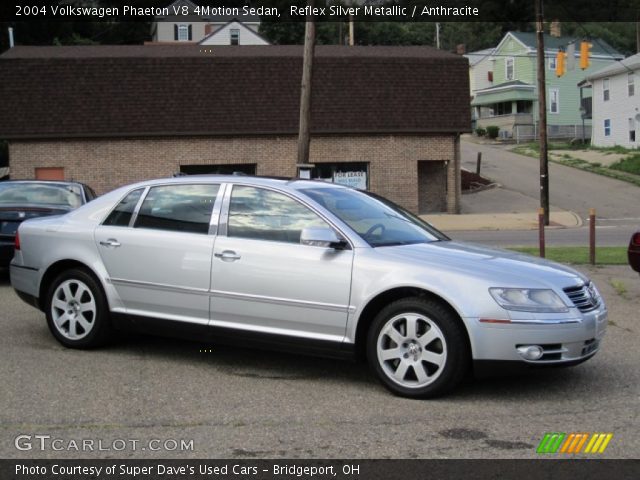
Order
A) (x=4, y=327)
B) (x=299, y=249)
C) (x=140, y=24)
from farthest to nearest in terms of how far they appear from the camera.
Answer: (x=140, y=24), (x=4, y=327), (x=299, y=249)

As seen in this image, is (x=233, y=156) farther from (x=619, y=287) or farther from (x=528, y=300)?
(x=528, y=300)

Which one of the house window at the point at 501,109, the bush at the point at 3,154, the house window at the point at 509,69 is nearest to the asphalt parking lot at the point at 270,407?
the bush at the point at 3,154

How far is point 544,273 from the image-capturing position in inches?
234

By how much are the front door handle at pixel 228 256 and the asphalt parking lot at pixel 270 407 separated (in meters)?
0.94

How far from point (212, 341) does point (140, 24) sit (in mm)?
71711

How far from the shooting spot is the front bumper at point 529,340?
558 cm

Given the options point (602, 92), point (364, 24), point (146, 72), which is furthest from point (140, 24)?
point (146, 72)

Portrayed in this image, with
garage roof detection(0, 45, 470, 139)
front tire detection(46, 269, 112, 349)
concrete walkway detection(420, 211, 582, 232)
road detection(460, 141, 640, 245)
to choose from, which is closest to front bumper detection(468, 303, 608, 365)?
front tire detection(46, 269, 112, 349)

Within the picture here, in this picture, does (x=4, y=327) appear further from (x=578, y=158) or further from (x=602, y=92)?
(x=602, y=92)

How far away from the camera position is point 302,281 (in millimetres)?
6109

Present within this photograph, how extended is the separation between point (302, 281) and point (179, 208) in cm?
143

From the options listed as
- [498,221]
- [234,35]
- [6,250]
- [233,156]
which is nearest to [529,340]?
[6,250]

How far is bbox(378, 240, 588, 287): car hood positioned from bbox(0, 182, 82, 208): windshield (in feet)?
24.3

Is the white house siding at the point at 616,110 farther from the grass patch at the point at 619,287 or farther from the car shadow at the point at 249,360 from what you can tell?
the car shadow at the point at 249,360
